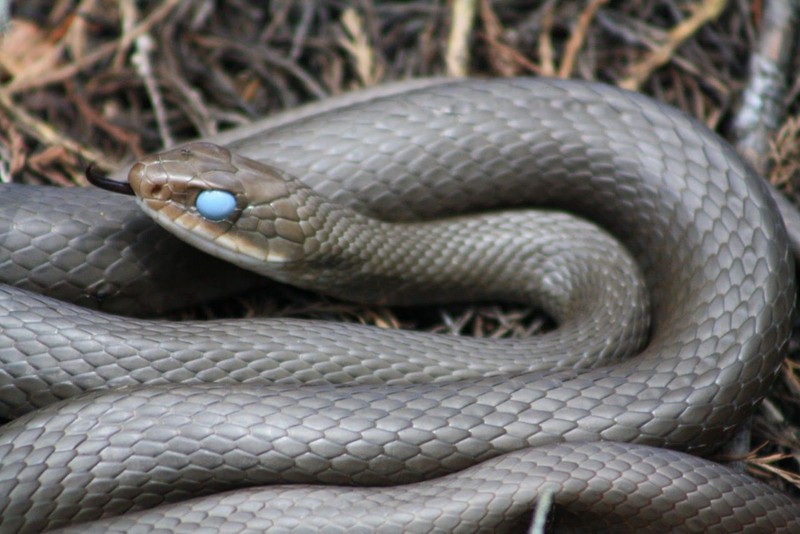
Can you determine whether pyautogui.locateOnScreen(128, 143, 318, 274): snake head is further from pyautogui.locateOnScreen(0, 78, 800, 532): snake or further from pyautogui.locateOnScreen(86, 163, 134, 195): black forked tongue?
pyautogui.locateOnScreen(86, 163, 134, 195): black forked tongue

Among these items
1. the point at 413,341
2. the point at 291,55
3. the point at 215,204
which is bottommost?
the point at 413,341

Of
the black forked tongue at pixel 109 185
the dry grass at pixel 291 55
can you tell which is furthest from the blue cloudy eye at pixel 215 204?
the dry grass at pixel 291 55

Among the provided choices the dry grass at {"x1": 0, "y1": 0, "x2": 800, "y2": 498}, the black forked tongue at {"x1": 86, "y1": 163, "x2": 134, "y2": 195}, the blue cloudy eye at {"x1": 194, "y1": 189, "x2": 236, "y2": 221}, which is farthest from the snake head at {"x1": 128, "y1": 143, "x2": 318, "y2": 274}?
the dry grass at {"x1": 0, "y1": 0, "x2": 800, "y2": 498}

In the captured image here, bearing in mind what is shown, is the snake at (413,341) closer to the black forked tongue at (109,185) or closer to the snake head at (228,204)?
the snake head at (228,204)

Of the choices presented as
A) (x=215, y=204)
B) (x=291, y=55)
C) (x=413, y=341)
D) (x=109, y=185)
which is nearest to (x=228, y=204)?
(x=215, y=204)

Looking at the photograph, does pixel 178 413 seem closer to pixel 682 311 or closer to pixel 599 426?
pixel 599 426

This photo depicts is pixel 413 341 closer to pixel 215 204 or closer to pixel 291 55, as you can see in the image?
pixel 215 204

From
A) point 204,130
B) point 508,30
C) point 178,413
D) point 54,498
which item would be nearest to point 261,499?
point 178,413
